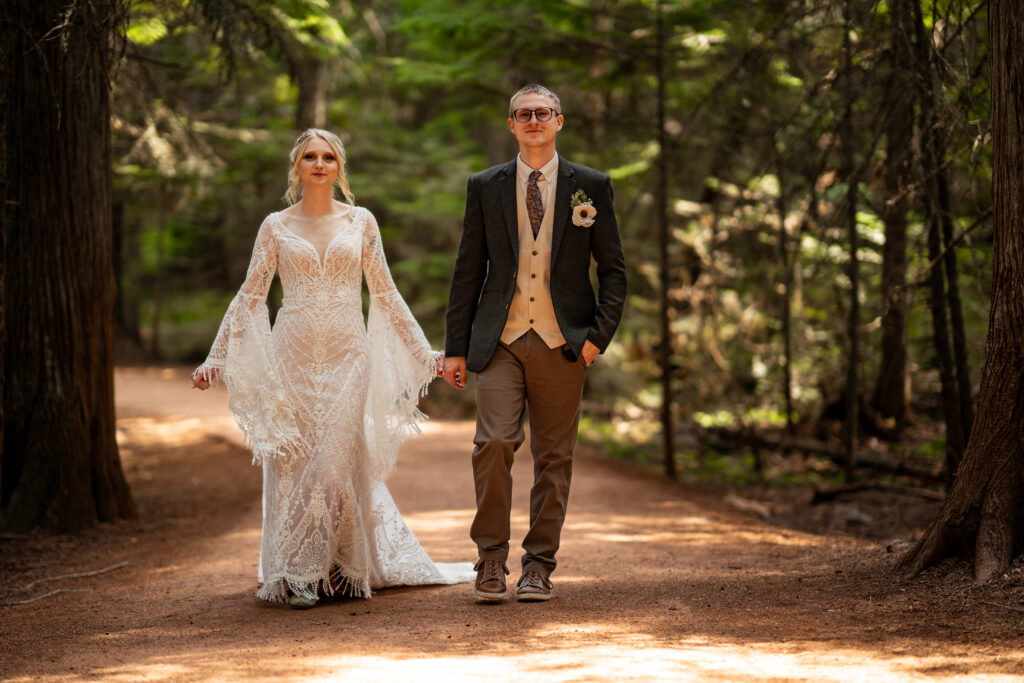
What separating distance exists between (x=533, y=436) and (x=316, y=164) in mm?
1934

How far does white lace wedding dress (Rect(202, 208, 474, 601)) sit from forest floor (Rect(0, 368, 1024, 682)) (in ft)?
0.85

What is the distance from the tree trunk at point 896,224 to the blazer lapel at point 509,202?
2.80 meters

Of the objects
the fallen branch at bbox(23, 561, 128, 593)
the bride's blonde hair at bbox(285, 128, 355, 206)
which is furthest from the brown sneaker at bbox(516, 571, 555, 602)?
the fallen branch at bbox(23, 561, 128, 593)

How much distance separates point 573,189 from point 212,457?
893 cm

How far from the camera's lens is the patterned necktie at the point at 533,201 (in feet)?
15.9

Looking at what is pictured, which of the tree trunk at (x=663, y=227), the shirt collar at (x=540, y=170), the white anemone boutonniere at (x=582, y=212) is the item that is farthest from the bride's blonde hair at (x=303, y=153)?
the tree trunk at (x=663, y=227)

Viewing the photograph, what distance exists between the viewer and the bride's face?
515 cm

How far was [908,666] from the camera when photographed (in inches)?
132

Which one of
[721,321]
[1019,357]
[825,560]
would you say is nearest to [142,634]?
[825,560]

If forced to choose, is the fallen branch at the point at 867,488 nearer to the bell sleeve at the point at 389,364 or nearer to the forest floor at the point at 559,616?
the forest floor at the point at 559,616

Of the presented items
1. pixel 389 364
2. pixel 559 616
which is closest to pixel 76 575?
pixel 389 364

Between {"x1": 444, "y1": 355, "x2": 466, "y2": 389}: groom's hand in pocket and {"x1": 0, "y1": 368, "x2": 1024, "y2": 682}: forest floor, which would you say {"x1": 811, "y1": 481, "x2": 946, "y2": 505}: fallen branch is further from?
{"x1": 444, "y1": 355, "x2": 466, "y2": 389}: groom's hand in pocket

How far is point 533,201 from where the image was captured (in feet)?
15.9

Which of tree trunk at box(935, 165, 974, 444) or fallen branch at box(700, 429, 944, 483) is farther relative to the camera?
fallen branch at box(700, 429, 944, 483)
